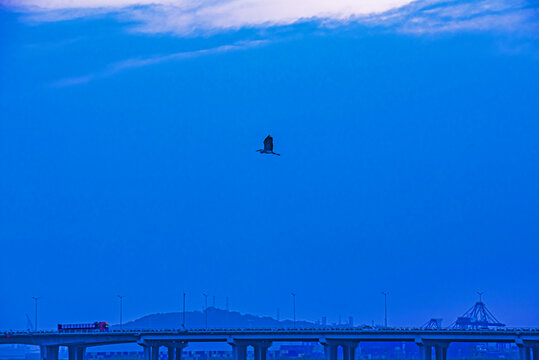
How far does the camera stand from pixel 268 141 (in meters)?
134
